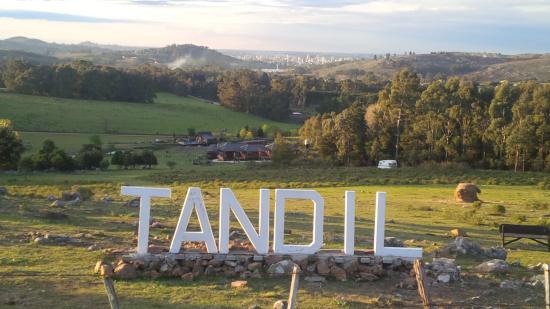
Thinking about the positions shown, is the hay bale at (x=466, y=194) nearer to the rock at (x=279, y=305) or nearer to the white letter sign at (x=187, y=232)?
the white letter sign at (x=187, y=232)

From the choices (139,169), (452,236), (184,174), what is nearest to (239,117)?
(139,169)

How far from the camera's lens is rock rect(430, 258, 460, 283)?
16438 mm

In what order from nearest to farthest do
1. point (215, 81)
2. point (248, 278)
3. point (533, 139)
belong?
point (248, 278) < point (533, 139) < point (215, 81)

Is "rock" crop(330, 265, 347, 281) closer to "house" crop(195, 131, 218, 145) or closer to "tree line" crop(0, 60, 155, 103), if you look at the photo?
"house" crop(195, 131, 218, 145)

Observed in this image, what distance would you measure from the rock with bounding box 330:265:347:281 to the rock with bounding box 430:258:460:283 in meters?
2.41

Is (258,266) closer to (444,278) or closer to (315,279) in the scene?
(315,279)

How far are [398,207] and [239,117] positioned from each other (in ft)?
289

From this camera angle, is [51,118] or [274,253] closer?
[274,253]

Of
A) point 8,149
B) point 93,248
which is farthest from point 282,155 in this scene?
point 93,248

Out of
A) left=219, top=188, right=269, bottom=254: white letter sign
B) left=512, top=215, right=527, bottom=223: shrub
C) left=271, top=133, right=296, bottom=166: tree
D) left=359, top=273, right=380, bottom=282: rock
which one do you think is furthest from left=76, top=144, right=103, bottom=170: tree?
left=359, top=273, right=380, bottom=282: rock

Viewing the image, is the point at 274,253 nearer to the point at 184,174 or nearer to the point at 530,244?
the point at 530,244

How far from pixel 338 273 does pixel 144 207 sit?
18.2 feet

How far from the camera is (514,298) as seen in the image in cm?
1518

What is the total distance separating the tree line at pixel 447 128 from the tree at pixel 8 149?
31192 millimetres
